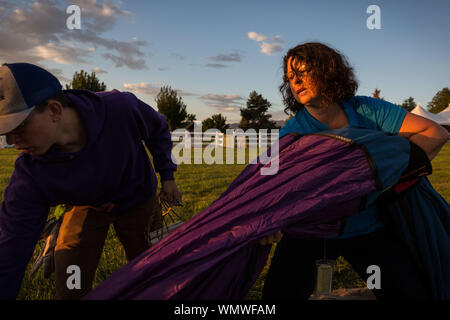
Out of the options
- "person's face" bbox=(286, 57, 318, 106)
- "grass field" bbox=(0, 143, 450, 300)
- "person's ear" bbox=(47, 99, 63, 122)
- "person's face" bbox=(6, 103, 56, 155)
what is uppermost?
"person's face" bbox=(286, 57, 318, 106)

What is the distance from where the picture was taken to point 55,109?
1.71 meters

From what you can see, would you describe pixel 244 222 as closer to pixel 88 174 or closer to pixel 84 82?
pixel 88 174

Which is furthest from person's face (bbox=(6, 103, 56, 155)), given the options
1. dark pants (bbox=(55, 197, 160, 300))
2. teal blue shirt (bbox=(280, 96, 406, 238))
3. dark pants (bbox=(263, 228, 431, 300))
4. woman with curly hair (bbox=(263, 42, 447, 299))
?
dark pants (bbox=(263, 228, 431, 300))

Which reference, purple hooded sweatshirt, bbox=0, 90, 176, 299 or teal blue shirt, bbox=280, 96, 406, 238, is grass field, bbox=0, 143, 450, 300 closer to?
purple hooded sweatshirt, bbox=0, 90, 176, 299

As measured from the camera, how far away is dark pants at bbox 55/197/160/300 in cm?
209

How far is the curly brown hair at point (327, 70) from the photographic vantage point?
1.97 metres

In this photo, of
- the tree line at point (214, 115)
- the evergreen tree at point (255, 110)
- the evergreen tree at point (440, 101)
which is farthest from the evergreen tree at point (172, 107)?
the evergreen tree at point (440, 101)

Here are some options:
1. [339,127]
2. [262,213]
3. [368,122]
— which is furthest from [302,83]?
[262,213]

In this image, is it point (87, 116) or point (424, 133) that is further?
point (87, 116)

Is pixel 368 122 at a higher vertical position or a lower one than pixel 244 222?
higher

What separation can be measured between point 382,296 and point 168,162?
166 centimetres

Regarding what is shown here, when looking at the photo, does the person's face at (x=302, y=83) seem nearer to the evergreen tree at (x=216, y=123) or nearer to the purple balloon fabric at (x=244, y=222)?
the purple balloon fabric at (x=244, y=222)

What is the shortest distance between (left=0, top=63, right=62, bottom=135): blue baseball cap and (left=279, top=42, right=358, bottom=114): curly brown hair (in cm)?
143

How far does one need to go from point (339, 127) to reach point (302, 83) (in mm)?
353
